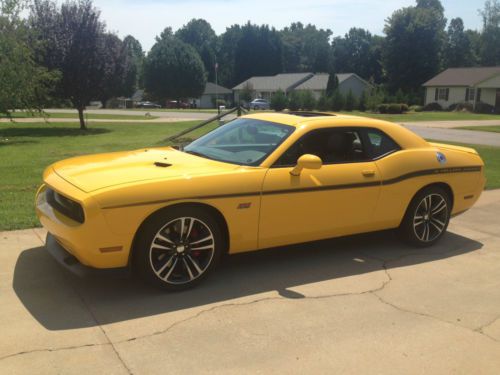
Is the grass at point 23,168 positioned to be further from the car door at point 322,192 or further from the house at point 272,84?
the house at point 272,84

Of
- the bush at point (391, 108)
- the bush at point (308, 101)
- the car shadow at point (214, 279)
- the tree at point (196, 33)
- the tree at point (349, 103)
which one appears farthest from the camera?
the tree at point (196, 33)

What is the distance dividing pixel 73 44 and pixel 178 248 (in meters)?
22.9

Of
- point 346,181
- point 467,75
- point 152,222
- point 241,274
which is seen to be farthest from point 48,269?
point 467,75

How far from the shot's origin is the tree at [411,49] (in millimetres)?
72875

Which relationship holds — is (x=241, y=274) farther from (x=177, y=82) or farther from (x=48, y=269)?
(x=177, y=82)

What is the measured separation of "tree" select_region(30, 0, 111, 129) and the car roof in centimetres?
2062

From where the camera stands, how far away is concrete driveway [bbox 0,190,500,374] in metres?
3.25

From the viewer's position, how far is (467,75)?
60.5 metres

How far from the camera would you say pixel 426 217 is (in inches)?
226

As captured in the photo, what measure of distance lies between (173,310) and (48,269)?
146 centimetres

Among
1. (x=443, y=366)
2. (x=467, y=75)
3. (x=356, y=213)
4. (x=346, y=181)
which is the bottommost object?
(x=443, y=366)

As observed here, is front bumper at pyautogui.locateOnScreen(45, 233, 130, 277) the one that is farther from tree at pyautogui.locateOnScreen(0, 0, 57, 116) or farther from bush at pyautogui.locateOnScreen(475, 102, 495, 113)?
bush at pyautogui.locateOnScreen(475, 102, 495, 113)

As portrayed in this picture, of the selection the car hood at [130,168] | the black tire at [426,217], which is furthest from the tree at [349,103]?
the car hood at [130,168]

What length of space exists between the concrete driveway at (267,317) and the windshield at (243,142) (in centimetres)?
106
